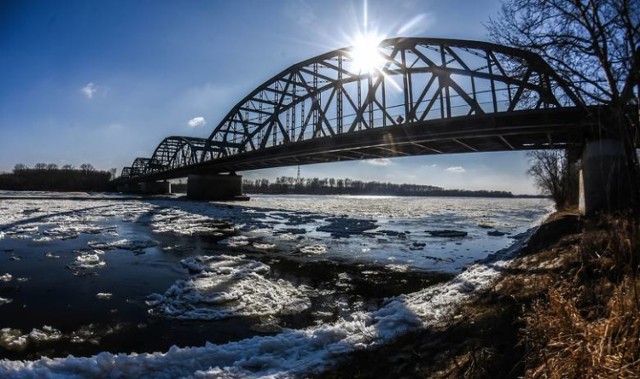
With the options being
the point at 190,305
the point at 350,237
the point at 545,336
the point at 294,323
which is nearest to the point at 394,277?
the point at 294,323

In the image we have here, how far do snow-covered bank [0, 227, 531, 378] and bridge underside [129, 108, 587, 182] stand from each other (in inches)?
745

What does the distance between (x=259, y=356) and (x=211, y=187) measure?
220 feet

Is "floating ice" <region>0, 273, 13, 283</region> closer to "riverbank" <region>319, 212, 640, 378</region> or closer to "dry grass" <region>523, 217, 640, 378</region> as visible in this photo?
"riverbank" <region>319, 212, 640, 378</region>

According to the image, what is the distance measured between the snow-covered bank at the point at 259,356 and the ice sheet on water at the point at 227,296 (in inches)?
61.7

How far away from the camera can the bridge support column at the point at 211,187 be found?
224ft

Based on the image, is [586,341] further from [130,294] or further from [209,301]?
[130,294]

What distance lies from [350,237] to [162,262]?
9.84m

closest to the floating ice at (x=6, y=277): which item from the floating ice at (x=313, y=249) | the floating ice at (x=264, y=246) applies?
the floating ice at (x=264, y=246)

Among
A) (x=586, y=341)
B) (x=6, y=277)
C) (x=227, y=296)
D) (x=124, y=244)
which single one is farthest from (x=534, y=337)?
(x=124, y=244)

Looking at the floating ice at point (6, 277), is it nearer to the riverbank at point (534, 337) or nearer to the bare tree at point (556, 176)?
the riverbank at point (534, 337)

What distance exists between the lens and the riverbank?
2.65m

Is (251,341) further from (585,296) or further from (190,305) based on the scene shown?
(585,296)

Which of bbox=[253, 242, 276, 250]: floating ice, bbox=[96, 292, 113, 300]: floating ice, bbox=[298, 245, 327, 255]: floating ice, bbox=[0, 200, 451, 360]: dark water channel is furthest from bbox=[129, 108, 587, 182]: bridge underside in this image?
bbox=[96, 292, 113, 300]: floating ice

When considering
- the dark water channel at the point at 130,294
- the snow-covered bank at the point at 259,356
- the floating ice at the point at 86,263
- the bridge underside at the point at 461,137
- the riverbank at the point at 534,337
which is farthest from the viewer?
the bridge underside at the point at 461,137
